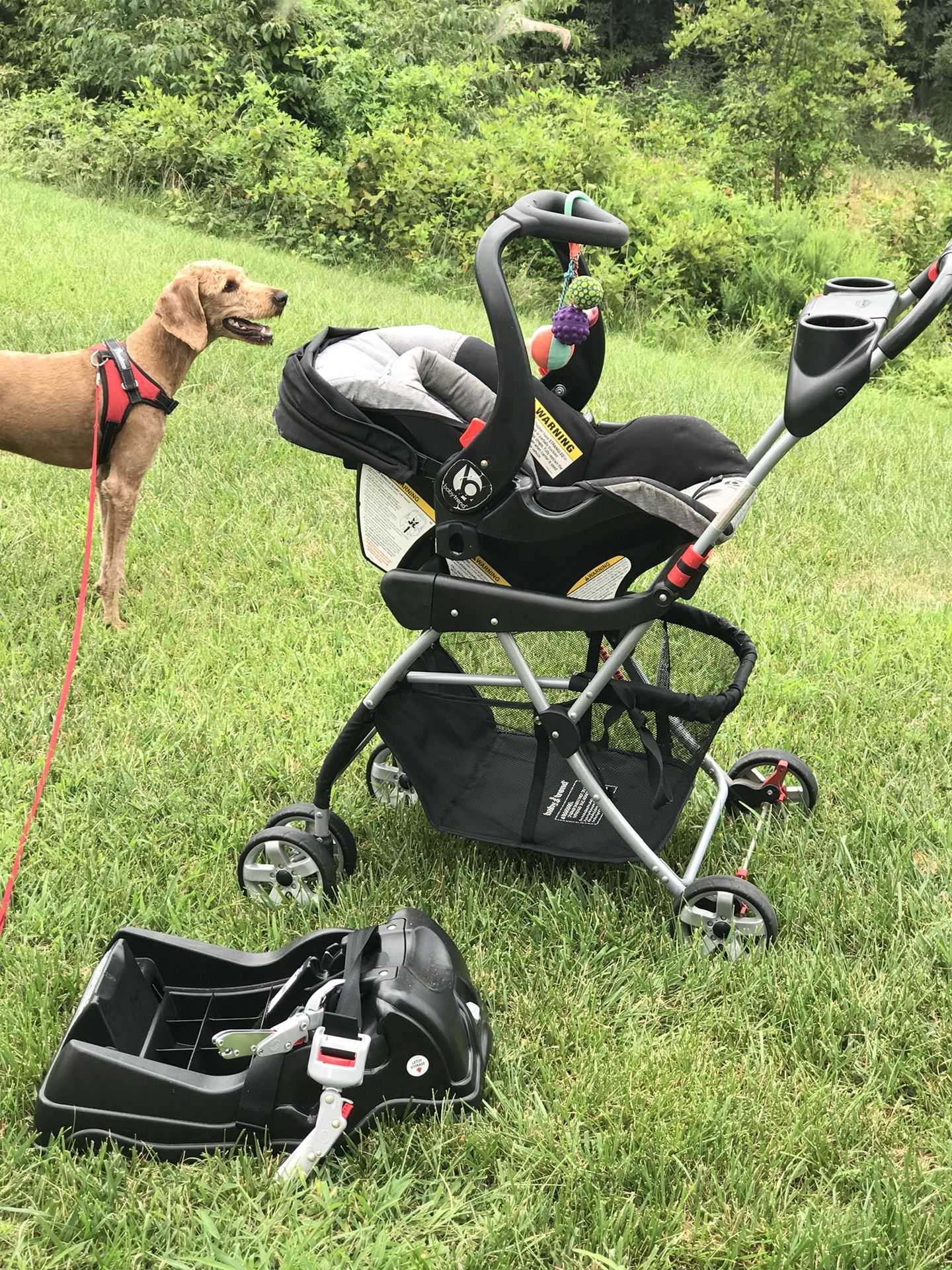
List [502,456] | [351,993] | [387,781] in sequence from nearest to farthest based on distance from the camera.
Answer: [351,993] < [502,456] < [387,781]

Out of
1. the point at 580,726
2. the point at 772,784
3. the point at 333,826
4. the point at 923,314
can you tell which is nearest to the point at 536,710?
the point at 580,726

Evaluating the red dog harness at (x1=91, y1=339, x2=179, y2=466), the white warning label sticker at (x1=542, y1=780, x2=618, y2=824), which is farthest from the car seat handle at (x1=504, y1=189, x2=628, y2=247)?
the red dog harness at (x1=91, y1=339, x2=179, y2=466)

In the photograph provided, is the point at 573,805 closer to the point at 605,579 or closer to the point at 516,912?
the point at 516,912

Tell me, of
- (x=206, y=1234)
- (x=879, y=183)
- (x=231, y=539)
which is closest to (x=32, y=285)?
(x=231, y=539)

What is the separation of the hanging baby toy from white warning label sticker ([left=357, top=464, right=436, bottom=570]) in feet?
A: 1.78

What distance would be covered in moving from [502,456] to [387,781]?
3.92 feet

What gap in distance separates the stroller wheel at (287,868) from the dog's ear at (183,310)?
1893 mm

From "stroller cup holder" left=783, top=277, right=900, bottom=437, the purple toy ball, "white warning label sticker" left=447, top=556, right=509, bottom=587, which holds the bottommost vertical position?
"white warning label sticker" left=447, top=556, right=509, bottom=587

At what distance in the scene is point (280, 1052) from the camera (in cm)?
189

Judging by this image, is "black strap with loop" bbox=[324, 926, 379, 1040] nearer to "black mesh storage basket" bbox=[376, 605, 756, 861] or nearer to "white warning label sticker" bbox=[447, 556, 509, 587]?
"black mesh storage basket" bbox=[376, 605, 756, 861]

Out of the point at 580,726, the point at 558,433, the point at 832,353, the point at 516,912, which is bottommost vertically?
the point at 516,912

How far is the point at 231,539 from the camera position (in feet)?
14.4

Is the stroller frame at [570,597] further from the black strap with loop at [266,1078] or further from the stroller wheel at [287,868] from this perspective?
the black strap with loop at [266,1078]

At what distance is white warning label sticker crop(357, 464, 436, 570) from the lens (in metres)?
2.34
